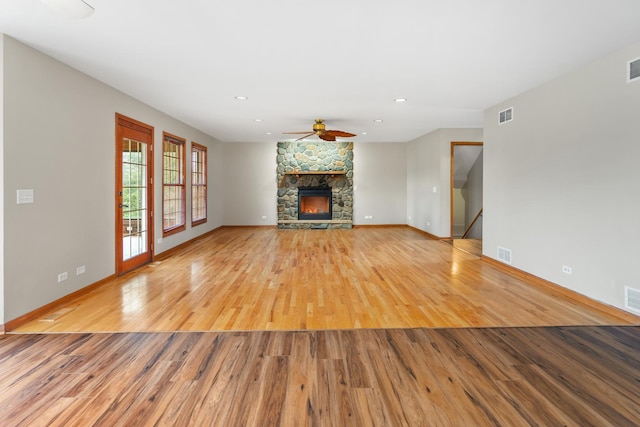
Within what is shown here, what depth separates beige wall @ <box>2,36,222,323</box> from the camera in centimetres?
307

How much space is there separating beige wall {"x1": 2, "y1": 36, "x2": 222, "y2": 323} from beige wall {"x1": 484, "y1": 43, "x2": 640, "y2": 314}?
5.46 metres

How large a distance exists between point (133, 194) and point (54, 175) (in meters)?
1.67

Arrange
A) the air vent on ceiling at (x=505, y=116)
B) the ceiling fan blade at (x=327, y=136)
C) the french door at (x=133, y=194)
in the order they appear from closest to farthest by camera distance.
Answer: the french door at (x=133, y=194)
the air vent on ceiling at (x=505, y=116)
the ceiling fan blade at (x=327, y=136)

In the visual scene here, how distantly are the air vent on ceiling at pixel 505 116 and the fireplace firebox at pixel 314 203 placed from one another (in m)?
5.47

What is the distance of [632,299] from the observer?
3.21 m

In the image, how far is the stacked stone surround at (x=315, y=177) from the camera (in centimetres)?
1002

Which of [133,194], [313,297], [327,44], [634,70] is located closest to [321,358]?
[313,297]

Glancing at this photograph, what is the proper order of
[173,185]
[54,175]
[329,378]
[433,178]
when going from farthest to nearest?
1. [433,178]
2. [173,185]
3. [54,175]
4. [329,378]

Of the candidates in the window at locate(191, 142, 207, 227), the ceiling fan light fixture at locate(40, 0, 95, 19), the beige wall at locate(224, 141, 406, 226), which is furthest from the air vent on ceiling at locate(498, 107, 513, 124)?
the window at locate(191, 142, 207, 227)

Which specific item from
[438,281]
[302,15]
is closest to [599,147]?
[438,281]

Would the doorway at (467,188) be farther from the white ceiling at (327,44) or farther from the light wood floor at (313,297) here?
the white ceiling at (327,44)

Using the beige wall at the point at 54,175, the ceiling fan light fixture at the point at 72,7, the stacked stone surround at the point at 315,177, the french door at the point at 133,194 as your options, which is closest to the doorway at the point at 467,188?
the stacked stone surround at the point at 315,177

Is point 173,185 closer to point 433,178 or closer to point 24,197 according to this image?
point 24,197

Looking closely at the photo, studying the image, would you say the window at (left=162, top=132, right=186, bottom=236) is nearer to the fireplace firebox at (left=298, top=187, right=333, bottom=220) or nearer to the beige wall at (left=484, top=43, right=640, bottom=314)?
the fireplace firebox at (left=298, top=187, right=333, bottom=220)
